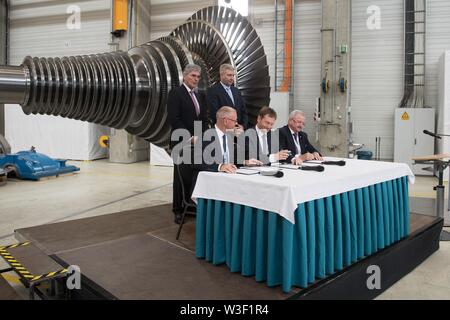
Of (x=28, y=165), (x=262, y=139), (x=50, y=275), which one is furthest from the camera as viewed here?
(x=28, y=165)

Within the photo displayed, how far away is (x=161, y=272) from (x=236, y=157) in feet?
3.27

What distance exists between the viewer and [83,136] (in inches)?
376

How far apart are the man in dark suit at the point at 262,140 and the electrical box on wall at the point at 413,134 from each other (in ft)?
16.7

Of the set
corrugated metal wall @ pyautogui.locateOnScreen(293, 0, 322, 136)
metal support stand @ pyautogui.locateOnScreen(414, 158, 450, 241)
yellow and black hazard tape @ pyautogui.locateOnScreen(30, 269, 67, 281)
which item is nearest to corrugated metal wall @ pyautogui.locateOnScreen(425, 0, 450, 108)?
corrugated metal wall @ pyautogui.locateOnScreen(293, 0, 322, 136)

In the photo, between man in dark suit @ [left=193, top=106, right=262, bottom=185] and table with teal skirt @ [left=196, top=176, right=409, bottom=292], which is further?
man in dark suit @ [left=193, top=106, right=262, bottom=185]

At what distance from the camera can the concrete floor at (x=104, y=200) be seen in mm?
2842

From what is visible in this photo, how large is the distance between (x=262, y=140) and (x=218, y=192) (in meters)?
0.93

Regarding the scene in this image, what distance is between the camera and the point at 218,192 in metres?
2.41

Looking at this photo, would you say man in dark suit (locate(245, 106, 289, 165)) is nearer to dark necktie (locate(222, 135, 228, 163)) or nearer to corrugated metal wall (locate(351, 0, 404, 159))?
dark necktie (locate(222, 135, 228, 163))

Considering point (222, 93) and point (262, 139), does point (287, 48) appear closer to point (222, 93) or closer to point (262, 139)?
point (222, 93)

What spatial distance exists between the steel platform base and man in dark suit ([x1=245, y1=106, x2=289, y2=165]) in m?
0.79

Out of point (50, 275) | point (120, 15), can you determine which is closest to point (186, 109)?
point (50, 275)

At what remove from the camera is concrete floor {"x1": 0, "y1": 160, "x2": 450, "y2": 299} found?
2842mm

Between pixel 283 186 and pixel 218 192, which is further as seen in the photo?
pixel 218 192
